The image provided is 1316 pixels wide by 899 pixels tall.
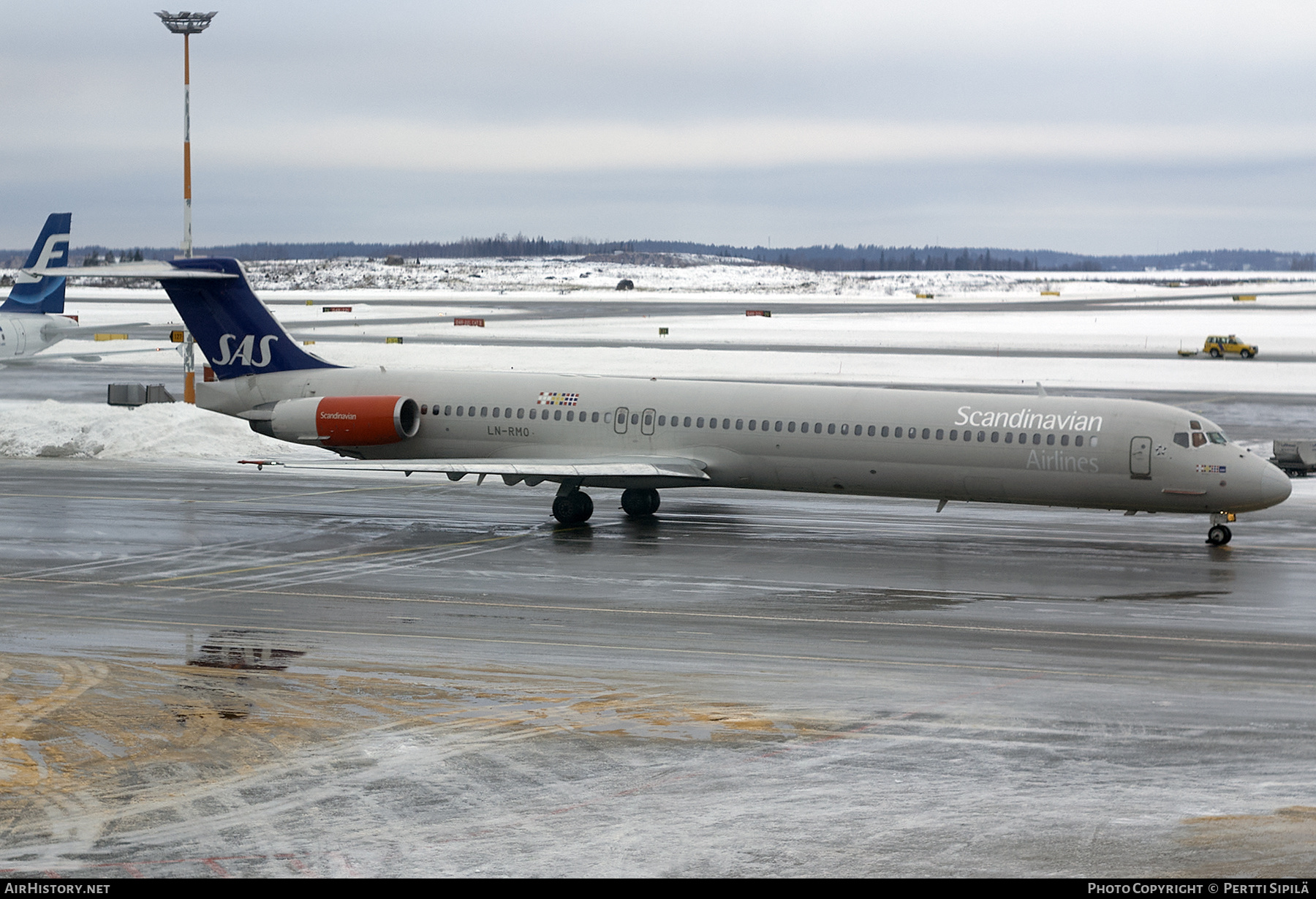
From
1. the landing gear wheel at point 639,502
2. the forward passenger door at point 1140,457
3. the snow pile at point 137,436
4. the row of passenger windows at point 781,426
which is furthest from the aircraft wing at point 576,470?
the snow pile at point 137,436

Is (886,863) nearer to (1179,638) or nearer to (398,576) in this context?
(1179,638)

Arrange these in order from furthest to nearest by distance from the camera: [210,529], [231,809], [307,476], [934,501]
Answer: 1. [307,476]
2. [934,501]
3. [210,529]
4. [231,809]

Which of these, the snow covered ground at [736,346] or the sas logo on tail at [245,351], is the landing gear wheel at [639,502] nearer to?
the sas logo on tail at [245,351]

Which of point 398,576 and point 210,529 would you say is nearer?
point 398,576

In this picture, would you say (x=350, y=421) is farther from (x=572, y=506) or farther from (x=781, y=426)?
(x=781, y=426)

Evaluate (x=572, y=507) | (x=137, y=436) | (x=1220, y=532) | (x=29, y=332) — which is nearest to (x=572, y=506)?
(x=572, y=507)

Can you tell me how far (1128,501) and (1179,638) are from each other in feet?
26.3

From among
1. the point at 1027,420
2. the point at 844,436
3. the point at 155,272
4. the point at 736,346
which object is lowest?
the point at 844,436

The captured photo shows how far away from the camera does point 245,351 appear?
115 feet

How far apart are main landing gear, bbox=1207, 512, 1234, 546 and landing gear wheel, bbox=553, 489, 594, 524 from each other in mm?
12881

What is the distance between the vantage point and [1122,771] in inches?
587

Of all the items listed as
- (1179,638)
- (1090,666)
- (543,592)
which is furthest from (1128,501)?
(543,592)

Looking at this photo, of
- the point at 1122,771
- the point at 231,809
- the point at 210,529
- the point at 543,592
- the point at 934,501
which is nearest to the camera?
the point at 231,809

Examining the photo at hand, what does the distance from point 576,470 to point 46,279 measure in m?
34.4
